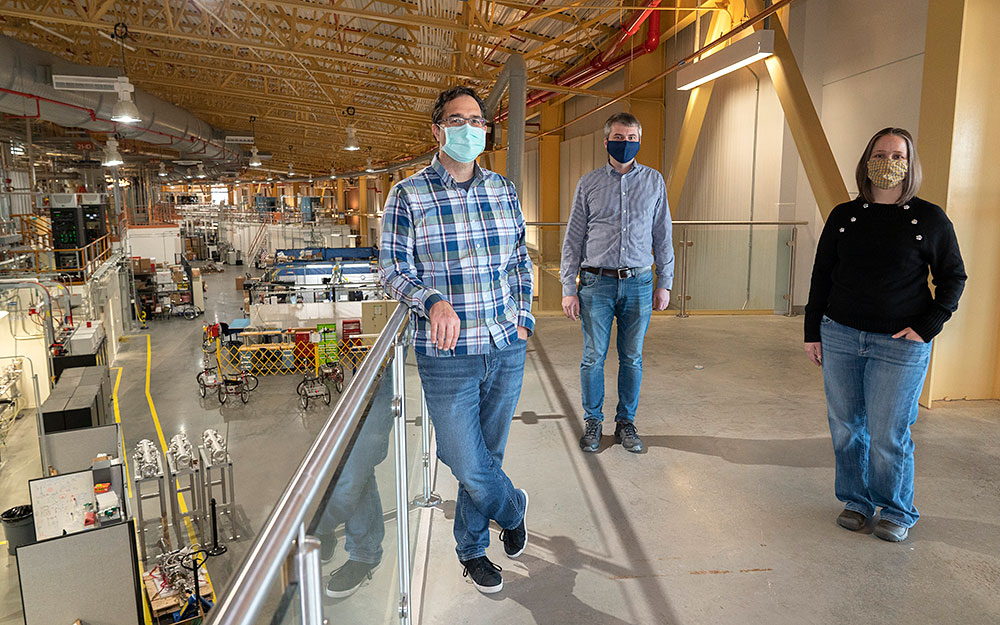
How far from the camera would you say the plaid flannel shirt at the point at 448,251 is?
1967 mm

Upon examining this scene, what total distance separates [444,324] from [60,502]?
19.9ft

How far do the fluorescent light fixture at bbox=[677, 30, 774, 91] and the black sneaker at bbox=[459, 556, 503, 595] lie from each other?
6.00 meters

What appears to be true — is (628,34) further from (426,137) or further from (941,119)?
(426,137)

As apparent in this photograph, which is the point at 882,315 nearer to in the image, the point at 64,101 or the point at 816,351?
the point at 816,351

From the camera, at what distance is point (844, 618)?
2.10 metres

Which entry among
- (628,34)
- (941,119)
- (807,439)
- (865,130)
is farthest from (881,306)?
(628,34)

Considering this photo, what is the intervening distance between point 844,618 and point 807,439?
1726mm

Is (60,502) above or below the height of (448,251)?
below

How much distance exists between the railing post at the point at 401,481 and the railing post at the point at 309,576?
104cm

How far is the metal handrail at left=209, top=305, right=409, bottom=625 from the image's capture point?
2.14 ft

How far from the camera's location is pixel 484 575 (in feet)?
7.33

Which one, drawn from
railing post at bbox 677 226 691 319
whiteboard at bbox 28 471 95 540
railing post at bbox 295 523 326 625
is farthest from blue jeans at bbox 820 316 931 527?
whiteboard at bbox 28 471 95 540

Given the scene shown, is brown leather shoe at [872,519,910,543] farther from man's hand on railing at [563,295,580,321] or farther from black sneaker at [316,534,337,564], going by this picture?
black sneaker at [316,534,337,564]

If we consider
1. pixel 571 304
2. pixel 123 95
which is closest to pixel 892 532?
pixel 571 304
